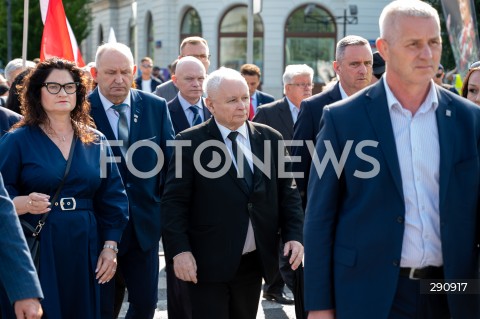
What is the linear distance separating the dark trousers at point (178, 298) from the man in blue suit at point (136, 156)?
14 cm

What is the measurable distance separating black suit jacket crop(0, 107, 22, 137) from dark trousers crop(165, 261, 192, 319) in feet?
4.73

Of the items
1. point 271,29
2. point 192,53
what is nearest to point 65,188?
point 192,53

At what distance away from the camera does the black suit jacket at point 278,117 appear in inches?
336

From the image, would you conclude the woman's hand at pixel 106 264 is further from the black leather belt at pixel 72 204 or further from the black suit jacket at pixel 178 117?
the black suit jacket at pixel 178 117

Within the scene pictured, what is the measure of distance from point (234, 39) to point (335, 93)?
3446cm

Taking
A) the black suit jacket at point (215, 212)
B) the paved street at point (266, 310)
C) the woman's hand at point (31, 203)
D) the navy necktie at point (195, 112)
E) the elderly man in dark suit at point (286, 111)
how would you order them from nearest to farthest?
the woman's hand at point (31, 203) < the black suit jacket at point (215, 212) < the paved street at point (266, 310) < the navy necktie at point (195, 112) < the elderly man in dark suit at point (286, 111)

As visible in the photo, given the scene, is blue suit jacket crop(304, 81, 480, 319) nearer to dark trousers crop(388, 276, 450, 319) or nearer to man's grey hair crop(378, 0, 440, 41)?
dark trousers crop(388, 276, 450, 319)

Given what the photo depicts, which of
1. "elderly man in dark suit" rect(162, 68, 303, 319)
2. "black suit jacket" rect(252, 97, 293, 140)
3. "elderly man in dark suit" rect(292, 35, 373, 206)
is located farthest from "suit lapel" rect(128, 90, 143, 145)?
"black suit jacket" rect(252, 97, 293, 140)

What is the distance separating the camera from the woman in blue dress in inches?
200

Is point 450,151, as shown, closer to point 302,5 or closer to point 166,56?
point 302,5

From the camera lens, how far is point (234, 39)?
40.5m

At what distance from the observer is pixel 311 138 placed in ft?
20.7

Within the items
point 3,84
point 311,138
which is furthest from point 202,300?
point 3,84

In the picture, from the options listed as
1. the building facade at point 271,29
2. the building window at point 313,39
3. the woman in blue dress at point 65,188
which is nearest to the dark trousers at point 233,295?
the woman in blue dress at point 65,188
